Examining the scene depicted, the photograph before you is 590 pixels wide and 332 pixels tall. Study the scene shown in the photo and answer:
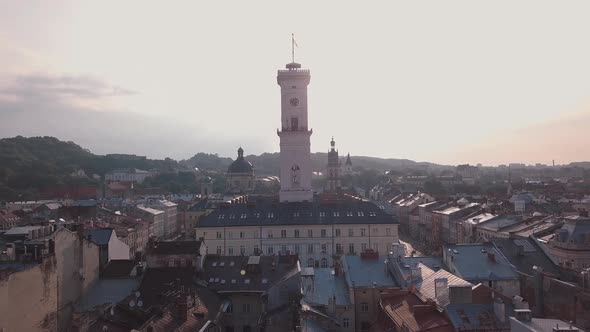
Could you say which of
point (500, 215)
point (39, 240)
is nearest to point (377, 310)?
point (39, 240)

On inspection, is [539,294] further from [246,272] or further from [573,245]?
[246,272]

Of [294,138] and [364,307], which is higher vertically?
[294,138]

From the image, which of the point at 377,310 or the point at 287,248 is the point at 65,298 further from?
the point at 287,248

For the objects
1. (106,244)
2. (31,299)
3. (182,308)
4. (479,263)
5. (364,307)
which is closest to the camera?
(31,299)

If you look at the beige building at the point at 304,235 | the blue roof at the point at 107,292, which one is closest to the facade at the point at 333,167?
the beige building at the point at 304,235

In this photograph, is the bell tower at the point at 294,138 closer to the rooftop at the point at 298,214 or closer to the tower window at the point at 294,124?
the tower window at the point at 294,124

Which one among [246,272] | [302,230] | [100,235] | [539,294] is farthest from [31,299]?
[302,230]

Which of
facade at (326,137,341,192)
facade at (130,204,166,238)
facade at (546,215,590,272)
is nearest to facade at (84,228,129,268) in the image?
facade at (546,215,590,272)
